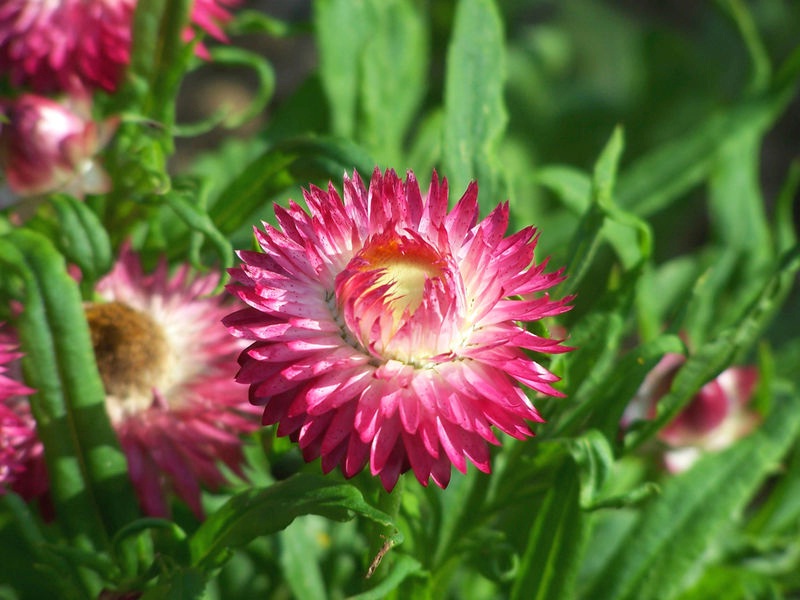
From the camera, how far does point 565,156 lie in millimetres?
2244

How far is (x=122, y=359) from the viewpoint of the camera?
3.62 ft

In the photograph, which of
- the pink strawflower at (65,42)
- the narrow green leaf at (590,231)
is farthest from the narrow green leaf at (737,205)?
Answer: the pink strawflower at (65,42)

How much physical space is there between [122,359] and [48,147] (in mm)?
239

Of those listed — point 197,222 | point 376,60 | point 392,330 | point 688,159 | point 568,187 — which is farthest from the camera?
point 688,159

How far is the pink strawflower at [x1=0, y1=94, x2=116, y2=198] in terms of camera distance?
1.10 meters

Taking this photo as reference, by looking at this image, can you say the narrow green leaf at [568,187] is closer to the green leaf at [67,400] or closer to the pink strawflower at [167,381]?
the pink strawflower at [167,381]

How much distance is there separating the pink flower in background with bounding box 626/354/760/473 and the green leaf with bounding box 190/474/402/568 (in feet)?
1.80

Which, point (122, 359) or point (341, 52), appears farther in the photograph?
point (341, 52)

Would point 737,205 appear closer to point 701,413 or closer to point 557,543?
point 701,413

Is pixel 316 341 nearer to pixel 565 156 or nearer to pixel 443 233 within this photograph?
pixel 443 233

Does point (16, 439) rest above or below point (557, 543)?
above

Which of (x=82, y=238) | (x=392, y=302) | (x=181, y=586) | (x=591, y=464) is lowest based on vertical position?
(x=591, y=464)

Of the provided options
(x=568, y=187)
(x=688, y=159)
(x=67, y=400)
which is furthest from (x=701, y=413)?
(x=67, y=400)

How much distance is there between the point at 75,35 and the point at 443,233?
1.95ft
